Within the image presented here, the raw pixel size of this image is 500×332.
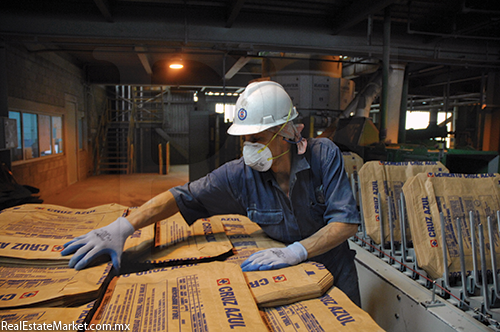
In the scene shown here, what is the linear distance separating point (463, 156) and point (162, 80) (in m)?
8.29

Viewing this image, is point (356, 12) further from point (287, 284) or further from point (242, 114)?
point (287, 284)

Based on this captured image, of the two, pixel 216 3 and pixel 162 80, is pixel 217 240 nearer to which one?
pixel 216 3

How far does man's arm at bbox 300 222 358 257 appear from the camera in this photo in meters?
1.60

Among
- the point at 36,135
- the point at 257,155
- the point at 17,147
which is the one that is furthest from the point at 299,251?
the point at 36,135

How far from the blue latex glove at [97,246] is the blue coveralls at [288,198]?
406mm

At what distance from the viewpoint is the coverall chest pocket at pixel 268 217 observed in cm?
183

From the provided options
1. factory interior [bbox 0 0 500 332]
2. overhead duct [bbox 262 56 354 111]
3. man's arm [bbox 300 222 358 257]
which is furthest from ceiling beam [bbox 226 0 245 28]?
man's arm [bbox 300 222 358 257]

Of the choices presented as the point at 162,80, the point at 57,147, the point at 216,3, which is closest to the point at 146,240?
the point at 216,3

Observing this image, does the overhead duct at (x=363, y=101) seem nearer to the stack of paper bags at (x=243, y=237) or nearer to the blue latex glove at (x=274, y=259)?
the stack of paper bags at (x=243, y=237)

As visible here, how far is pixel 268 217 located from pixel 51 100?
27.8 ft

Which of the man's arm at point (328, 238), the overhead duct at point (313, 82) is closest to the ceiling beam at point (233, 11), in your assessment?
the overhead duct at point (313, 82)

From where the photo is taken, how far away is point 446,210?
6.33 ft

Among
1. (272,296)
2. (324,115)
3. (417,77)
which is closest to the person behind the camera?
(272,296)

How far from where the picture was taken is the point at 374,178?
2.40 metres
